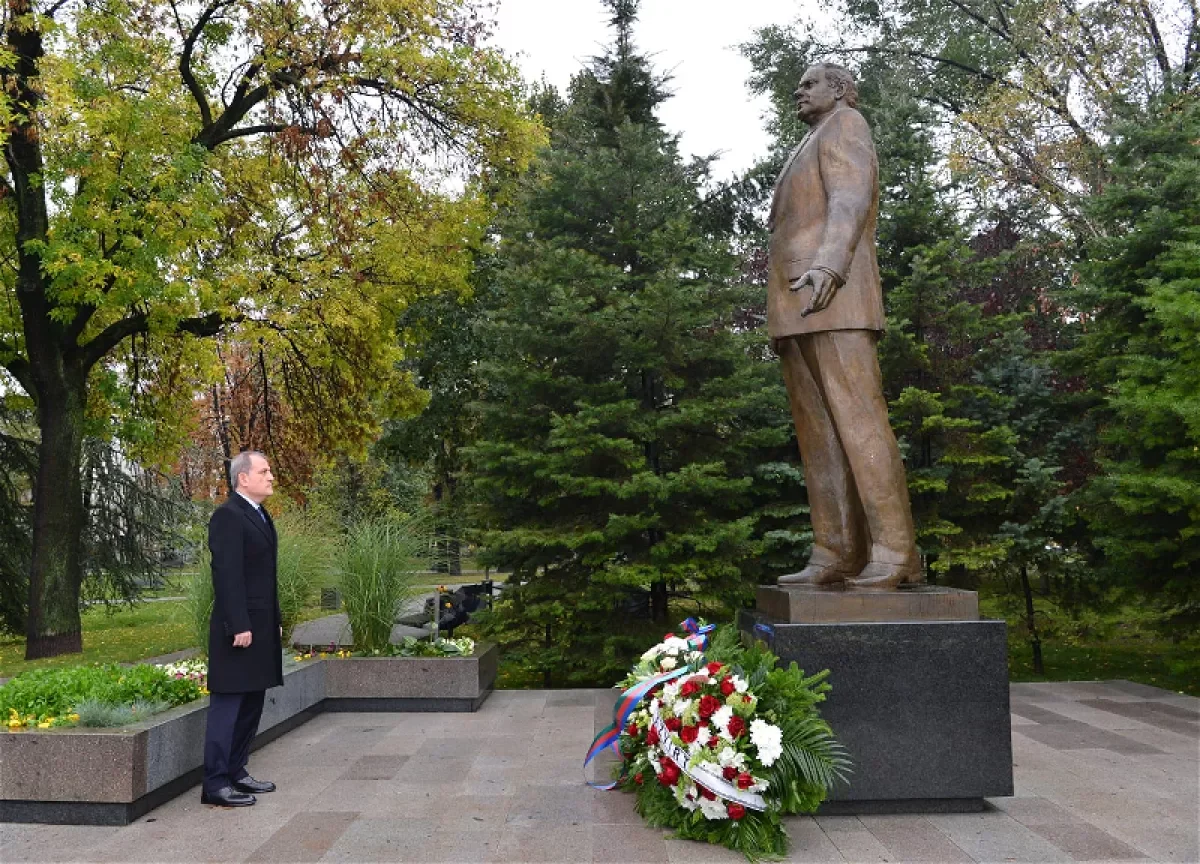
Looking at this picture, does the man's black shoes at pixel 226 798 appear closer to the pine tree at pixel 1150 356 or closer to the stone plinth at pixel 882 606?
the stone plinth at pixel 882 606

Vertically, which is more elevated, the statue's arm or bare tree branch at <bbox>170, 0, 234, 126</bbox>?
bare tree branch at <bbox>170, 0, 234, 126</bbox>

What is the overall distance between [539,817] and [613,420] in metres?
5.49

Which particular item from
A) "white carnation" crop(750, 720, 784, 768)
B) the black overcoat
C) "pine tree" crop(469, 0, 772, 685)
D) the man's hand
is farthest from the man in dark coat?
"pine tree" crop(469, 0, 772, 685)

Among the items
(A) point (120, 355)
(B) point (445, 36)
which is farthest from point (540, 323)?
(A) point (120, 355)

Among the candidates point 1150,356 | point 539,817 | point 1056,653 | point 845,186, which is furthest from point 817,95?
point 1056,653

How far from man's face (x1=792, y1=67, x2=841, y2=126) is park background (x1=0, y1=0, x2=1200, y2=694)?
3.93 m

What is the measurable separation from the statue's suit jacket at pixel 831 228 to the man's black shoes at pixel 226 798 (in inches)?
152

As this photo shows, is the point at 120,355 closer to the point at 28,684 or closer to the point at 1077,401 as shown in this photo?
the point at 28,684

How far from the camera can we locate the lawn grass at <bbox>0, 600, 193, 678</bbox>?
36.5 ft

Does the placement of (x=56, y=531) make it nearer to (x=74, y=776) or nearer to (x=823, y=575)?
(x=74, y=776)

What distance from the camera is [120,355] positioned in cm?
1450

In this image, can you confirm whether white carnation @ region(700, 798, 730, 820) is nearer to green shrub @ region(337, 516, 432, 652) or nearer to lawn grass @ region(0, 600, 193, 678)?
green shrub @ region(337, 516, 432, 652)

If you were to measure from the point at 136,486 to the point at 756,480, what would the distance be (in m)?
12.4

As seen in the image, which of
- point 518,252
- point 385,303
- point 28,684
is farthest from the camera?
point 385,303
